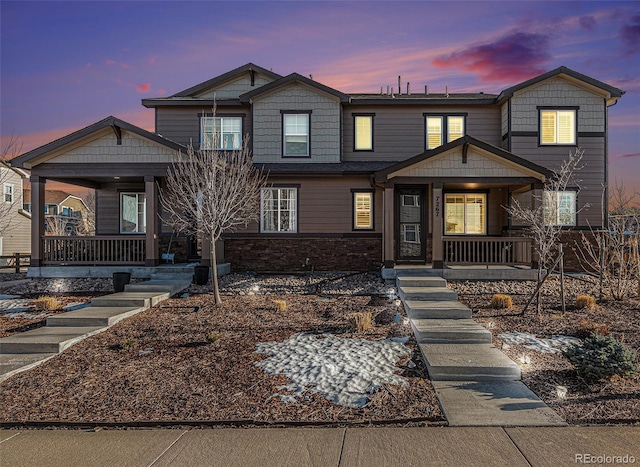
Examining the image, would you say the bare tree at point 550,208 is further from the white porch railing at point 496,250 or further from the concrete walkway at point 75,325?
the concrete walkway at point 75,325

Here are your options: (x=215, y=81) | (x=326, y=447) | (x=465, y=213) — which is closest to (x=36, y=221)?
(x=215, y=81)

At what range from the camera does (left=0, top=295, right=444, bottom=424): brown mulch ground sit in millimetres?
4727

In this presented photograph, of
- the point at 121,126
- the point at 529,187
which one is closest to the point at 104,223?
the point at 121,126

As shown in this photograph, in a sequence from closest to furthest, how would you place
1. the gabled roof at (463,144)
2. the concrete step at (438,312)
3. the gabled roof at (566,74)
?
the concrete step at (438,312) → the gabled roof at (463,144) → the gabled roof at (566,74)

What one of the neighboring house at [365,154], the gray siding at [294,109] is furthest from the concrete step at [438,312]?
the gray siding at [294,109]

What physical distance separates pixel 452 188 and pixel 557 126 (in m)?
4.54

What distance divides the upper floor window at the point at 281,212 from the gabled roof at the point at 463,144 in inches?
146

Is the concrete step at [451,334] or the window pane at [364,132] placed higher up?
the window pane at [364,132]

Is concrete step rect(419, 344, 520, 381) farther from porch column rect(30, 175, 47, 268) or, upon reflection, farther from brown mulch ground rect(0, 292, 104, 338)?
porch column rect(30, 175, 47, 268)

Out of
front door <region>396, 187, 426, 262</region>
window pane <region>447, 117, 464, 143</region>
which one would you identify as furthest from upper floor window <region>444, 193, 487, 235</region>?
window pane <region>447, 117, 464, 143</region>

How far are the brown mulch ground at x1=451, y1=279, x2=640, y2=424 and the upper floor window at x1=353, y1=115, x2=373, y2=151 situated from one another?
21.6 feet

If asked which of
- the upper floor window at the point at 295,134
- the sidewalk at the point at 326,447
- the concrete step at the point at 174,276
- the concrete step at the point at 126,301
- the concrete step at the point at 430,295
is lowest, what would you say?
the sidewalk at the point at 326,447

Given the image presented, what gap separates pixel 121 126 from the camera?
13.0m

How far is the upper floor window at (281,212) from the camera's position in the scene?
15.0 meters
